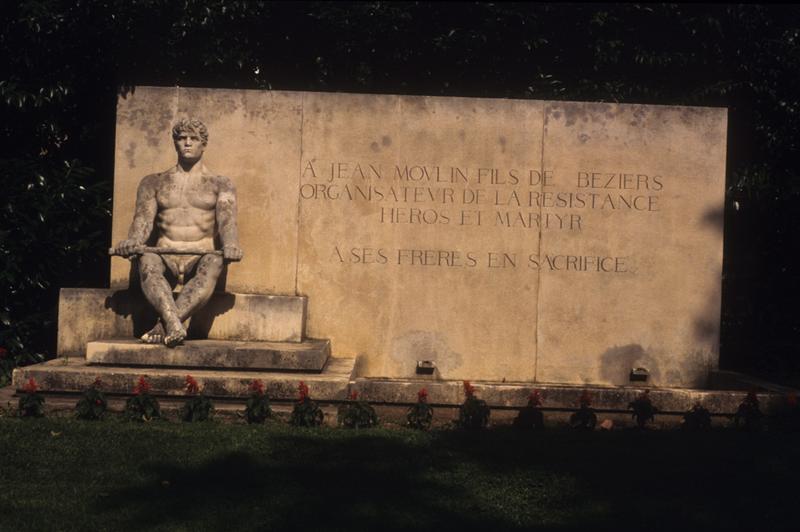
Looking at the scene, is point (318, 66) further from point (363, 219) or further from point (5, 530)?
point (5, 530)

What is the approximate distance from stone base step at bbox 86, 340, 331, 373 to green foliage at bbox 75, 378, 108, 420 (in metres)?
0.69

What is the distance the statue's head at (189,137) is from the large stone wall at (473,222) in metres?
0.72

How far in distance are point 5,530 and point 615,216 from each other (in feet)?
21.7

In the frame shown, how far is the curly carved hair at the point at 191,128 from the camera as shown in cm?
938

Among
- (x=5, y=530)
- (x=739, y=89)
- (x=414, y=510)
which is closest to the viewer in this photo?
(x=5, y=530)

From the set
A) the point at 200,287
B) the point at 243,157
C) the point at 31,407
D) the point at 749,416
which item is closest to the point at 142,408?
the point at 31,407

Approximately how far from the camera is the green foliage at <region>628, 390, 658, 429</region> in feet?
27.3

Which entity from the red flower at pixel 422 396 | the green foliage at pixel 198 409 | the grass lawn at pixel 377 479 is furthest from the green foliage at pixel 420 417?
the green foliage at pixel 198 409

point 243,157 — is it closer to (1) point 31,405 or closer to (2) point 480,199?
(2) point 480,199

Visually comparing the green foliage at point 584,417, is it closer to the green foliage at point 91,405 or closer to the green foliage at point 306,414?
the green foliage at point 306,414

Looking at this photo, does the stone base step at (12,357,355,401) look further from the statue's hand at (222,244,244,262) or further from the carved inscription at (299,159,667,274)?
the carved inscription at (299,159,667,274)

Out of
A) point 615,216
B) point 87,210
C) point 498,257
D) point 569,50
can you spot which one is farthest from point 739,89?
point 87,210

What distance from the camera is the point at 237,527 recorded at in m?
5.40

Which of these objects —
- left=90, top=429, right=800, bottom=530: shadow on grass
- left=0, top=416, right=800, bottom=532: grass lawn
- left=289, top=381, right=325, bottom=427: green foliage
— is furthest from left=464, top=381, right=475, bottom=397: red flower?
left=289, top=381, right=325, bottom=427: green foliage
